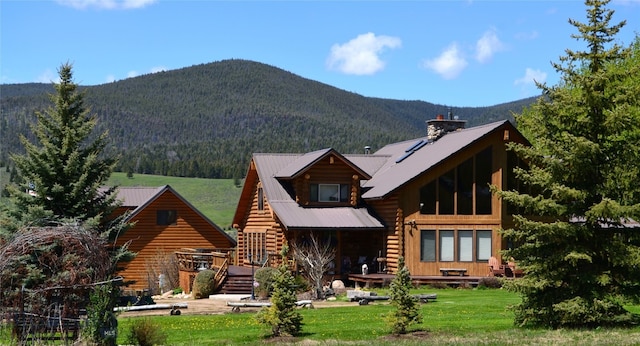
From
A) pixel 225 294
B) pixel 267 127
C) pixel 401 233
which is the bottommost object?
pixel 225 294

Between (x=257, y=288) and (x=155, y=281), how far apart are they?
11732 millimetres

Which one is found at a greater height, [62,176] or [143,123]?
[143,123]

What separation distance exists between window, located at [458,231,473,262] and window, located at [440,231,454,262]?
1.11ft

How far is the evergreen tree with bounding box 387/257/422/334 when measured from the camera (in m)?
20.3

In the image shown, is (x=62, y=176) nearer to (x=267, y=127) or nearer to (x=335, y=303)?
(x=335, y=303)

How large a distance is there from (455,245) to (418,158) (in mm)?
5146

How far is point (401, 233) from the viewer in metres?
37.7

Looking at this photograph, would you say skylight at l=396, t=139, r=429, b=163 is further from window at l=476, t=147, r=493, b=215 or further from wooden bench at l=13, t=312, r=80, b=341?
wooden bench at l=13, t=312, r=80, b=341

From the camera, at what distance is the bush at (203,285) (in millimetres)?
37188

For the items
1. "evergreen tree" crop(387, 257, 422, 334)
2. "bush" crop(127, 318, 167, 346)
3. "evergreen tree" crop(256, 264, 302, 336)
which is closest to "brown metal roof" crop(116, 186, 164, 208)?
"evergreen tree" crop(256, 264, 302, 336)

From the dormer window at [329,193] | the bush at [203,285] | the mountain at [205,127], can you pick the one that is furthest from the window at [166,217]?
the mountain at [205,127]

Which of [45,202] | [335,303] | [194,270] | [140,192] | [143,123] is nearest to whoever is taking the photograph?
[45,202]

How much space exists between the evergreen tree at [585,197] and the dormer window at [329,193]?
1935cm

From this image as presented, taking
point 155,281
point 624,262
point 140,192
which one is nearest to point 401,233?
point 155,281
